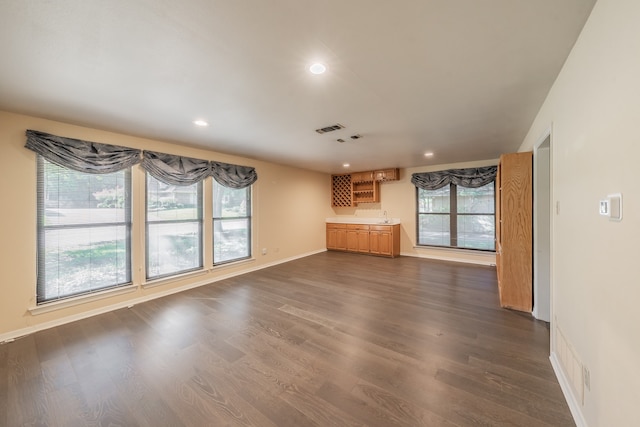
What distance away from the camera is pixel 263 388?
1795 mm

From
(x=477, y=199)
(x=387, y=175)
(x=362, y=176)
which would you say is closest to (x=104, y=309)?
(x=362, y=176)

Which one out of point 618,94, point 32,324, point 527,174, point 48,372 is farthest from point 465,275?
point 32,324

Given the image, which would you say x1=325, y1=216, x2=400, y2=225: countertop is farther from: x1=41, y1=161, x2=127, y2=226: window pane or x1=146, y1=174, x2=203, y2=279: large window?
x1=41, y1=161, x2=127, y2=226: window pane

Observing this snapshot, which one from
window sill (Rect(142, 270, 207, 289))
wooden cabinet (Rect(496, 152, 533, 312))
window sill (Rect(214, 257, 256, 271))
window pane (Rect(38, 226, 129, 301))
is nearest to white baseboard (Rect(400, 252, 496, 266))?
wooden cabinet (Rect(496, 152, 533, 312))

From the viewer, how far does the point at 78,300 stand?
2.98 m

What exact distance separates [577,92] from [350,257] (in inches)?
208

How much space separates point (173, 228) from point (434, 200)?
584 cm

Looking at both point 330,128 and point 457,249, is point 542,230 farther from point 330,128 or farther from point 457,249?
point 457,249

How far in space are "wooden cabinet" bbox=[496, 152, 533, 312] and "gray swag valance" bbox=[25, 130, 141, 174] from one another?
16.6ft

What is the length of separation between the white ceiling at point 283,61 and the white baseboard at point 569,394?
2293 millimetres

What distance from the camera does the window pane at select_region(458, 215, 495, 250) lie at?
17.9 feet

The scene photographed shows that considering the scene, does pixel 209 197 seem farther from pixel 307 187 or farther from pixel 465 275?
pixel 465 275

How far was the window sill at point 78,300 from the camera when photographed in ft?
8.94

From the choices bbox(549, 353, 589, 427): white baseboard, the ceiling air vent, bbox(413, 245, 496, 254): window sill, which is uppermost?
the ceiling air vent
